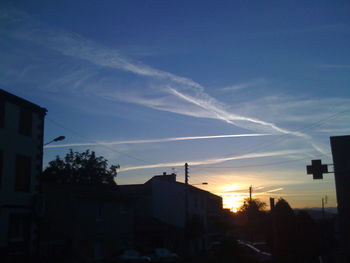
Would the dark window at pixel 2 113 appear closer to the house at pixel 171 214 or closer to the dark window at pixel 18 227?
the dark window at pixel 18 227

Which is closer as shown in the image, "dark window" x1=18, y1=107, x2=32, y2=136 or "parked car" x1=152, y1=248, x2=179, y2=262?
"dark window" x1=18, y1=107, x2=32, y2=136

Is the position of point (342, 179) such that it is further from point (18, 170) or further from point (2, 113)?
point (2, 113)

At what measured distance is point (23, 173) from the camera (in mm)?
23797

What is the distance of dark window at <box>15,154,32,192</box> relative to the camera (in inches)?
918

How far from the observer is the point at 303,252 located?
26625mm

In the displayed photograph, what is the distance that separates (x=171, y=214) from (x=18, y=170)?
1349 inches

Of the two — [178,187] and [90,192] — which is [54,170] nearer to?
[178,187]

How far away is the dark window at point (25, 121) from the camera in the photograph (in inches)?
943

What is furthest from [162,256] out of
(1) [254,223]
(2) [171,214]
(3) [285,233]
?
(1) [254,223]

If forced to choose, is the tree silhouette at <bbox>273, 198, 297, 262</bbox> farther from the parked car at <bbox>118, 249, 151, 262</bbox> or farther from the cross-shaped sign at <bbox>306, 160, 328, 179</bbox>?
the parked car at <bbox>118, 249, 151, 262</bbox>

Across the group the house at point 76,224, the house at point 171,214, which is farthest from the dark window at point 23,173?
the house at point 171,214

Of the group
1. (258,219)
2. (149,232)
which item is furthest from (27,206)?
(258,219)

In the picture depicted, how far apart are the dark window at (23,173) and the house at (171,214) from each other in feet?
70.0

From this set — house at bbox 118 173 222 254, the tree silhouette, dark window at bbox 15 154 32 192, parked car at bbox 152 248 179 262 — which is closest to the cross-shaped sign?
the tree silhouette
